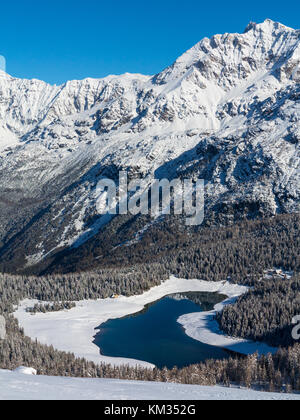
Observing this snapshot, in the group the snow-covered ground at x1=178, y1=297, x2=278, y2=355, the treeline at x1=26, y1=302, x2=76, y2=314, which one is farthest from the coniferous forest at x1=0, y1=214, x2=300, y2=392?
the snow-covered ground at x1=178, y1=297, x2=278, y2=355

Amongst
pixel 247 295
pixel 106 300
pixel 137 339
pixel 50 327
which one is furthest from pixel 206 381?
pixel 106 300

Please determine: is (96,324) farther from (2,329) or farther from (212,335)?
(212,335)

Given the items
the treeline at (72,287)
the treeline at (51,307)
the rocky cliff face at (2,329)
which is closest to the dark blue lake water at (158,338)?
the treeline at (72,287)

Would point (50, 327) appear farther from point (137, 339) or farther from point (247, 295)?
point (247, 295)

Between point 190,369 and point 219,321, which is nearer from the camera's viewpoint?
point 190,369

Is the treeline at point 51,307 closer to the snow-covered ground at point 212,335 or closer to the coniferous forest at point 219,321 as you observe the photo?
the coniferous forest at point 219,321

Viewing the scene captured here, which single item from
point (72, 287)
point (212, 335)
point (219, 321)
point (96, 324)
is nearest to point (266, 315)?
point (219, 321)
